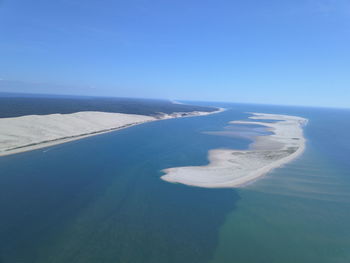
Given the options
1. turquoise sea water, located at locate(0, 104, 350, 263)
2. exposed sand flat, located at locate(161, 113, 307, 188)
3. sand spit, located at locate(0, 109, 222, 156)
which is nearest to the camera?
turquoise sea water, located at locate(0, 104, 350, 263)

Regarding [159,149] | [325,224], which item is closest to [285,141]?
[159,149]

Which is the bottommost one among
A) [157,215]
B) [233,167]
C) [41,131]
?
[157,215]

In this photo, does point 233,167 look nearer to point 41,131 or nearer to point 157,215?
point 157,215

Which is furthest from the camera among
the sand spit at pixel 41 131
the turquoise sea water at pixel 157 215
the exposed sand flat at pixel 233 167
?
the sand spit at pixel 41 131

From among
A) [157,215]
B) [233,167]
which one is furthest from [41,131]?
[233,167]

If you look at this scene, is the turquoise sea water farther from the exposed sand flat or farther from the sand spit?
the sand spit

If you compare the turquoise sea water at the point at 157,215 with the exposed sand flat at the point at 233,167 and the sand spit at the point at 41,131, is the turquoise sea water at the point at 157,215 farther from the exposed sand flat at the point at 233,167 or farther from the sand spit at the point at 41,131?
the sand spit at the point at 41,131

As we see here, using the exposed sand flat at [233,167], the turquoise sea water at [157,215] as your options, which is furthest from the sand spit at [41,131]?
the exposed sand flat at [233,167]

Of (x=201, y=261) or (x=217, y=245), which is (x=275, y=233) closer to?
(x=217, y=245)

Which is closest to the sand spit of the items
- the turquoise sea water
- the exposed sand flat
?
the turquoise sea water
